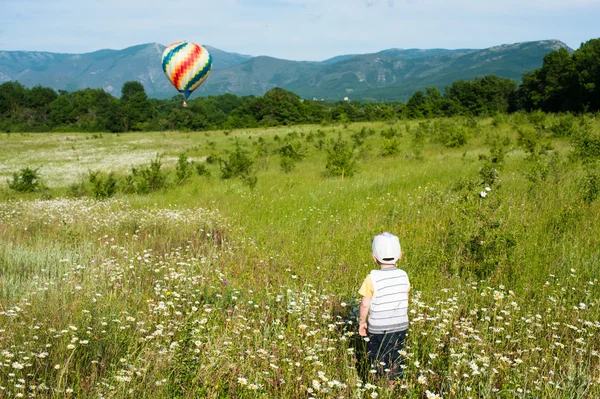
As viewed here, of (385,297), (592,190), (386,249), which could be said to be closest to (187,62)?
(592,190)

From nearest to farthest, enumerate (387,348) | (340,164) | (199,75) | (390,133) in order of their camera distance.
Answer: (387,348) < (340,164) < (390,133) < (199,75)

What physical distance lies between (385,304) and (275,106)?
Answer: 99214mm

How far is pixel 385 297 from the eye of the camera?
13.8 feet

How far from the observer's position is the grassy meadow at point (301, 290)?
13.0ft

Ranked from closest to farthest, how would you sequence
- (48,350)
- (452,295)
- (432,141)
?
(48,350), (452,295), (432,141)

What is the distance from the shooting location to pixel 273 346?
4449 mm

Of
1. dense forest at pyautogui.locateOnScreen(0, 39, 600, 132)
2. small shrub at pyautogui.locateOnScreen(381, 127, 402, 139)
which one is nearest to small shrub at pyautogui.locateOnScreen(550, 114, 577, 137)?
small shrub at pyautogui.locateOnScreen(381, 127, 402, 139)

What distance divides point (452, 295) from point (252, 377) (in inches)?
124

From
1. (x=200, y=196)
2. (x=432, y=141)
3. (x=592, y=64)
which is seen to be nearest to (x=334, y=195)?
(x=200, y=196)

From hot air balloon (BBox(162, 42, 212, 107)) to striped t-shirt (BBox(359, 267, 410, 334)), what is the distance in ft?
114

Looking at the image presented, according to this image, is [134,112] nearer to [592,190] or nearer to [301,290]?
[592,190]

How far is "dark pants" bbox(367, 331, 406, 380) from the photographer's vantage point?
418 centimetres

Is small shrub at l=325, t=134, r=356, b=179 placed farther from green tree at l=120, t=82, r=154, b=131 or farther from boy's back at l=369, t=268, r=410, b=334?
green tree at l=120, t=82, r=154, b=131

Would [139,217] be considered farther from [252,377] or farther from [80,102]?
[80,102]
